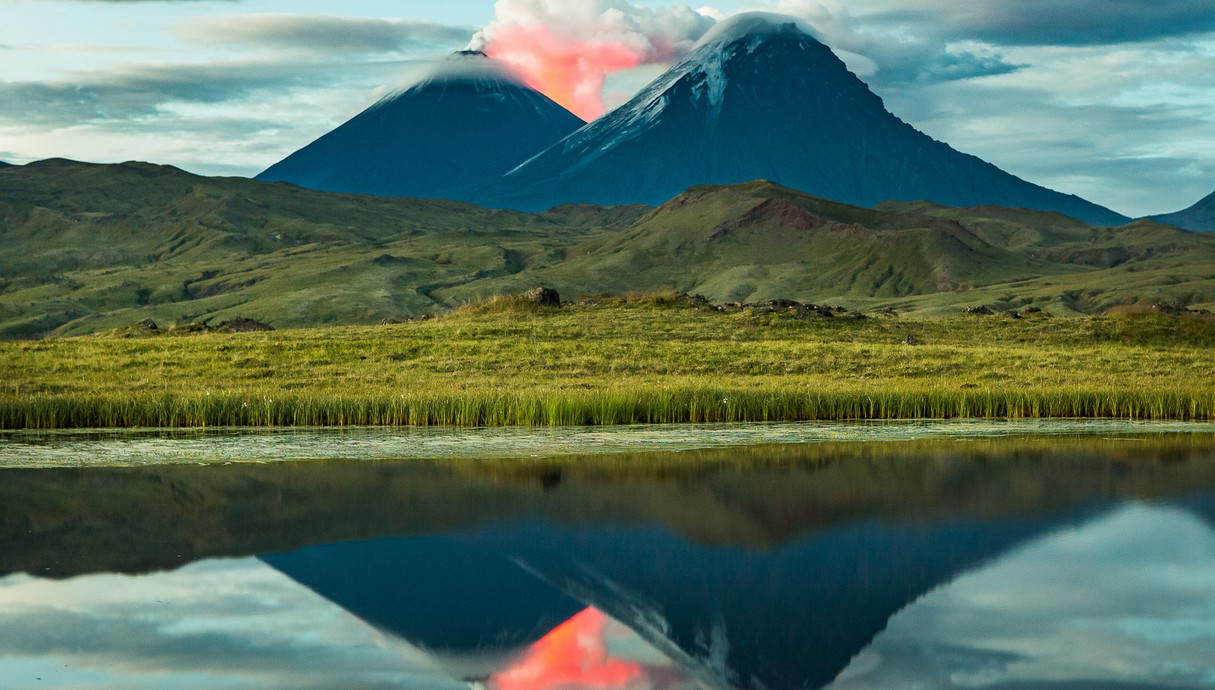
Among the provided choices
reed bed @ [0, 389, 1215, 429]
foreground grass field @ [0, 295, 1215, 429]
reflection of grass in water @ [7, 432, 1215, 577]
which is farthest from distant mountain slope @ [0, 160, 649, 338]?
reflection of grass in water @ [7, 432, 1215, 577]

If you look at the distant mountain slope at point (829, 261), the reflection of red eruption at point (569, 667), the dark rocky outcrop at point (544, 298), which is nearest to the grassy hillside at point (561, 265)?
the distant mountain slope at point (829, 261)

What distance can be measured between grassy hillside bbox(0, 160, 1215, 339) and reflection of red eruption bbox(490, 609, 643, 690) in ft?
269

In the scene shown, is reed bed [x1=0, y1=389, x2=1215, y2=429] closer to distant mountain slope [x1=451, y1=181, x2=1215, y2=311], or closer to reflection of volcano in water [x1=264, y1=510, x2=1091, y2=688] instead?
reflection of volcano in water [x1=264, y1=510, x2=1091, y2=688]

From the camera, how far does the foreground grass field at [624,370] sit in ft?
86.1

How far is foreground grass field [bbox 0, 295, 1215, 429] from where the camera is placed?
2625 cm

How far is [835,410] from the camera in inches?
1081

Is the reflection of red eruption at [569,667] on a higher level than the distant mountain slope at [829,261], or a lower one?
lower

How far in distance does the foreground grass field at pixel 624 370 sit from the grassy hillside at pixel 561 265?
45563 millimetres

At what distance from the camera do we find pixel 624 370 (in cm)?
3434

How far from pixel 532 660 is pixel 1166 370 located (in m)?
31.1

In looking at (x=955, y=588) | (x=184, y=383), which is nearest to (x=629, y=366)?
(x=184, y=383)

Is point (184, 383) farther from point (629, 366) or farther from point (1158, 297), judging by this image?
point (1158, 297)

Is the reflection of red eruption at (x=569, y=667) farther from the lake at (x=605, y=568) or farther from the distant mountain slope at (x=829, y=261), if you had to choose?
the distant mountain slope at (x=829, y=261)

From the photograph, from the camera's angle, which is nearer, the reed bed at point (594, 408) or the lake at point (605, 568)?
the lake at point (605, 568)
